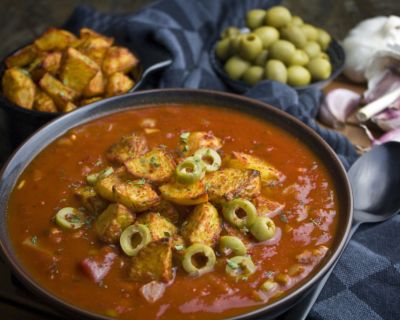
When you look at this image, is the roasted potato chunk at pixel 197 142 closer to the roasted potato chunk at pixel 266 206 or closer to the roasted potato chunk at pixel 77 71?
the roasted potato chunk at pixel 266 206

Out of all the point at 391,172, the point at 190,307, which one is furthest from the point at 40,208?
the point at 391,172

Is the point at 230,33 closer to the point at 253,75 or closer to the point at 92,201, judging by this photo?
the point at 253,75

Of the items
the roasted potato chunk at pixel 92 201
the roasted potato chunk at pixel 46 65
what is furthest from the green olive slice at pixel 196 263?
the roasted potato chunk at pixel 46 65

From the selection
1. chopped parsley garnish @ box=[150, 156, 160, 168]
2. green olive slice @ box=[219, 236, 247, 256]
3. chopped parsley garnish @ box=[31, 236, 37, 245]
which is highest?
chopped parsley garnish @ box=[150, 156, 160, 168]

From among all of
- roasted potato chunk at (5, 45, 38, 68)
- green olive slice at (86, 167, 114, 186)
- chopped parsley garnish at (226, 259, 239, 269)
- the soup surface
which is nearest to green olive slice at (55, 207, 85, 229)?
the soup surface

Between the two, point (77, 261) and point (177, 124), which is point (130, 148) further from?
point (77, 261)

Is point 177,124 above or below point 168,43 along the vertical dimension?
above

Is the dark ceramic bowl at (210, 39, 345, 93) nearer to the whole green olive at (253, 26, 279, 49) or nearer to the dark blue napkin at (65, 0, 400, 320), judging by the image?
the dark blue napkin at (65, 0, 400, 320)
